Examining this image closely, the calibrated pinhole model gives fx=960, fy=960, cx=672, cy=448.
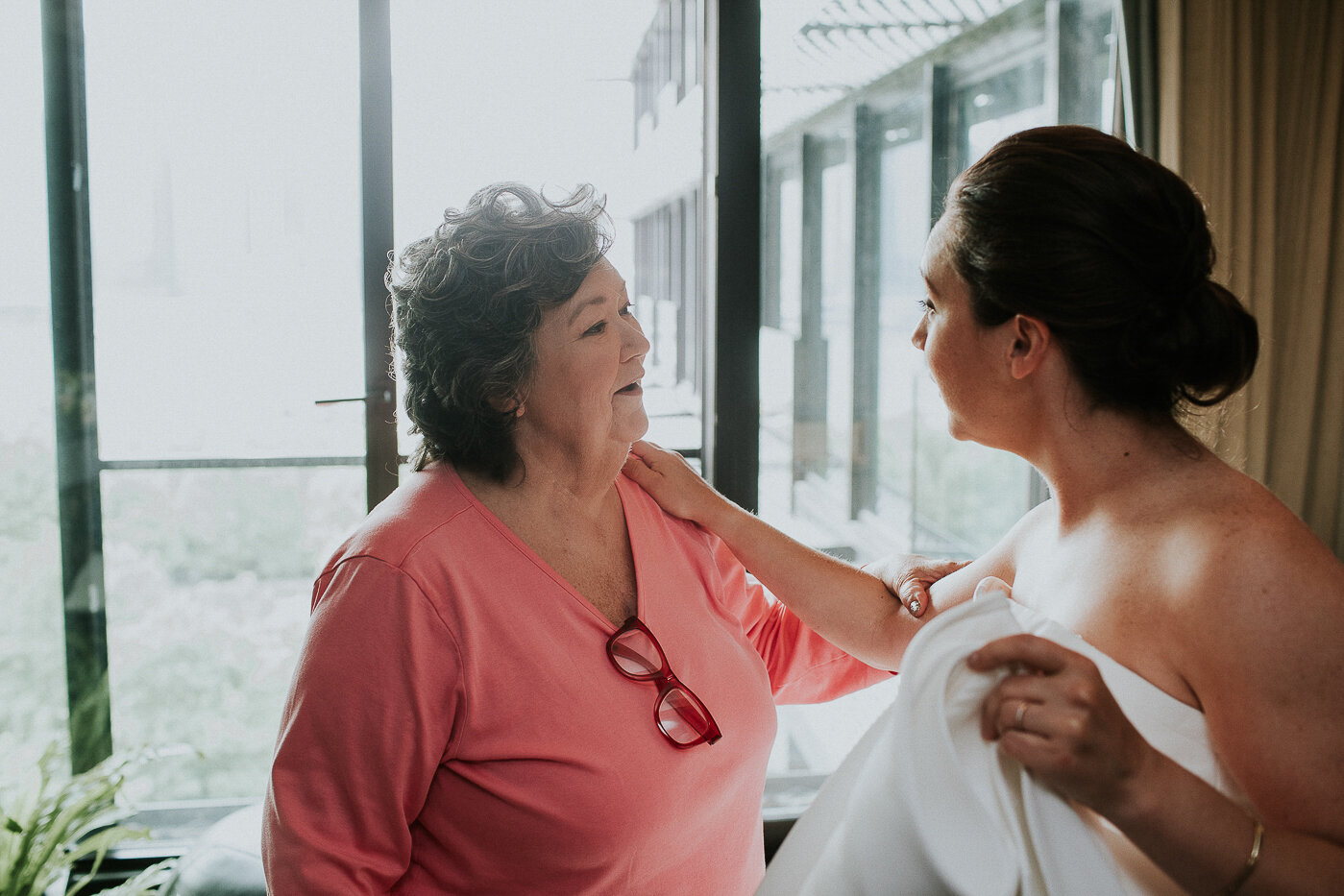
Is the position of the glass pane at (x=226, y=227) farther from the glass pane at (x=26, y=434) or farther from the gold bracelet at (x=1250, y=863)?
the gold bracelet at (x=1250, y=863)

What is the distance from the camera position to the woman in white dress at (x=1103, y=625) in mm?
845

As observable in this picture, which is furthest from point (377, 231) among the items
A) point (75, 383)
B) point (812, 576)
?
point (812, 576)

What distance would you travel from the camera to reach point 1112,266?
1.04 metres

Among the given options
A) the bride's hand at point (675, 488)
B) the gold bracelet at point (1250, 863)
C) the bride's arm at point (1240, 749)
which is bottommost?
the gold bracelet at point (1250, 863)

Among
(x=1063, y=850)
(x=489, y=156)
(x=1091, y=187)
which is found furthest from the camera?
(x=489, y=156)

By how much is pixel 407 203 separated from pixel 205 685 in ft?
4.92

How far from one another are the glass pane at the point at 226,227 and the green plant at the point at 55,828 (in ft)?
2.86

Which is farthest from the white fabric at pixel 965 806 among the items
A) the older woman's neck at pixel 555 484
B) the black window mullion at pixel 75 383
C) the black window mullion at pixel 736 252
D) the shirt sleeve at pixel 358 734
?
the black window mullion at pixel 75 383

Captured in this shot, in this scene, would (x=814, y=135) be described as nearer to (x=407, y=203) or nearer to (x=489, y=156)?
(x=489, y=156)

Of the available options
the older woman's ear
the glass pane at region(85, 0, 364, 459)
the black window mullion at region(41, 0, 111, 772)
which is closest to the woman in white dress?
the older woman's ear

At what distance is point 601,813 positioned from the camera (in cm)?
124

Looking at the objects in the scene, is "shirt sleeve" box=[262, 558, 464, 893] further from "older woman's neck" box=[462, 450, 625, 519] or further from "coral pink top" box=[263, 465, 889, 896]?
"older woman's neck" box=[462, 450, 625, 519]

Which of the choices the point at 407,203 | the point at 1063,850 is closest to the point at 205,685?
the point at 407,203

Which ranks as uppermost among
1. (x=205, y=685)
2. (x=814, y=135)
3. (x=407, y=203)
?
(x=814, y=135)
